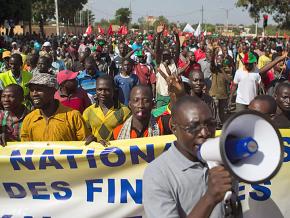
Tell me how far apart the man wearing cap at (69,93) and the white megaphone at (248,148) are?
3407 mm

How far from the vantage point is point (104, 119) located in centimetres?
443

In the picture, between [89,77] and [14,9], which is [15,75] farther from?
[14,9]

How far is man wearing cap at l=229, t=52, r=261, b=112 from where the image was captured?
7.15 metres

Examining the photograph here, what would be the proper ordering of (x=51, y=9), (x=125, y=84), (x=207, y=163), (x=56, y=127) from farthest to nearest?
1. (x=51, y=9)
2. (x=125, y=84)
3. (x=56, y=127)
4. (x=207, y=163)

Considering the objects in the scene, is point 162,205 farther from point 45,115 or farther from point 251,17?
point 251,17

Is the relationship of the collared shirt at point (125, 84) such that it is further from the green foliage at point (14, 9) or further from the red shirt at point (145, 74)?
the green foliage at point (14, 9)

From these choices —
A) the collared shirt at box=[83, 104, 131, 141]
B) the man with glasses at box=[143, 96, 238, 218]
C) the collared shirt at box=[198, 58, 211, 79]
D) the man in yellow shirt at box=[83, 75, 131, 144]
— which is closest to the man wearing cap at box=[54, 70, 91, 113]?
the man in yellow shirt at box=[83, 75, 131, 144]

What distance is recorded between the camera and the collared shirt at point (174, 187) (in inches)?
81.2

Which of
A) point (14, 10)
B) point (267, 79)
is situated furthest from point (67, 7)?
point (267, 79)

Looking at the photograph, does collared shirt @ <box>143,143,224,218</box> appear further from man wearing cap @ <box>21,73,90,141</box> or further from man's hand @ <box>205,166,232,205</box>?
man wearing cap @ <box>21,73,90,141</box>

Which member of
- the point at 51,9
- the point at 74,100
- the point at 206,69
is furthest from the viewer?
the point at 51,9

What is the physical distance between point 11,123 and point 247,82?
4076 mm

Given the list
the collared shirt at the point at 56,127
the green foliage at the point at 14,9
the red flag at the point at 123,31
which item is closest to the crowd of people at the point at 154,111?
the collared shirt at the point at 56,127

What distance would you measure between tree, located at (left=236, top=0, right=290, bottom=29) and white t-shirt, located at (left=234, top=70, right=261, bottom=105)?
91.3ft
